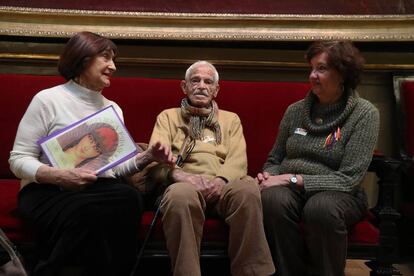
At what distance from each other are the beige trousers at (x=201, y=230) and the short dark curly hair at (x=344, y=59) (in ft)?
2.49

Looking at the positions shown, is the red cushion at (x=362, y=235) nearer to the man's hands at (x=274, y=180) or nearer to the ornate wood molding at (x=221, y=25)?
the man's hands at (x=274, y=180)

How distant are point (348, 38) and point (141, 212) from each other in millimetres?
1823

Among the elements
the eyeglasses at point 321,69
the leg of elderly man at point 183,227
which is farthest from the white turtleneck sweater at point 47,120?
the eyeglasses at point 321,69

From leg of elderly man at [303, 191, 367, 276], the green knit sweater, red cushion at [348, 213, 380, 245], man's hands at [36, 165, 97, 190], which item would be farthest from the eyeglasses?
man's hands at [36, 165, 97, 190]

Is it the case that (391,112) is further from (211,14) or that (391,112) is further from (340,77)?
(211,14)

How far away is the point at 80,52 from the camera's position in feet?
8.27

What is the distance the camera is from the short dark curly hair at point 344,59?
258 cm

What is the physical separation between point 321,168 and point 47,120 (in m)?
1.28

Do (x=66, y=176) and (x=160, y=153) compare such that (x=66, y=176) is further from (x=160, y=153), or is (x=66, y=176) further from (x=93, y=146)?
(x=160, y=153)

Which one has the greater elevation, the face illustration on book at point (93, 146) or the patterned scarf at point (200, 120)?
the patterned scarf at point (200, 120)

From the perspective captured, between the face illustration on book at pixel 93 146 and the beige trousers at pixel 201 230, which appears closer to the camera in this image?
the beige trousers at pixel 201 230

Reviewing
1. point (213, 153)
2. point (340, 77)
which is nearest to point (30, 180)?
point (213, 153)

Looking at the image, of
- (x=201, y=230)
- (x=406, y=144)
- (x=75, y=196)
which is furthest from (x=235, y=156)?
(x=406, y=144)

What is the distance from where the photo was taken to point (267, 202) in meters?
2.37
